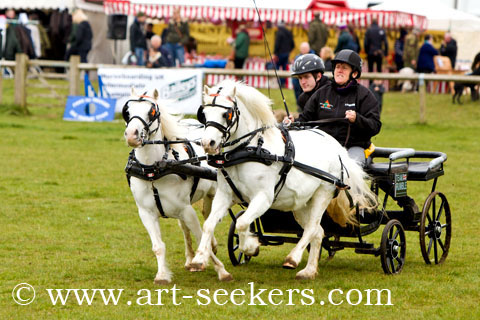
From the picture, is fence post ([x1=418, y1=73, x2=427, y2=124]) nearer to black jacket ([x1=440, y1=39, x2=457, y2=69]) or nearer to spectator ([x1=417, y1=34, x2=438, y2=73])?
spectator ([x1=417, y1=34, x2=438, y2=73])

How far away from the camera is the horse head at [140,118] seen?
21.8 ft

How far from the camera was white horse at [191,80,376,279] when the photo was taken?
6.56 m

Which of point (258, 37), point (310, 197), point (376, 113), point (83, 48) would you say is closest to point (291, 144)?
point (310, 197)

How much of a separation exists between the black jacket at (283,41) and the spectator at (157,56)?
4798 millimetres

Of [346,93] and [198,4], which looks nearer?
[346,93]

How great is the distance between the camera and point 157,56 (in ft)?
70.8

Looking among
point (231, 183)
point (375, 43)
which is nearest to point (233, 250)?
point (231, 183)

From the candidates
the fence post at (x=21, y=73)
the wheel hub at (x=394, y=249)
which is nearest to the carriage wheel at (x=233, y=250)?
the wheel hub at (x=394, y=249)

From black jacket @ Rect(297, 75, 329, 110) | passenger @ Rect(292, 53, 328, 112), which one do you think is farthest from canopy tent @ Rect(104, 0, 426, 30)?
passenger @ Rect(292, 53, 328, 112)

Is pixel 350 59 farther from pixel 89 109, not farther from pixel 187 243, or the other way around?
pixel 89 109

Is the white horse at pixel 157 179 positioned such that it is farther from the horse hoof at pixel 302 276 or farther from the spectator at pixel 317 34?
the spectator at pixel 317 34

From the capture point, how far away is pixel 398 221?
7879 mm

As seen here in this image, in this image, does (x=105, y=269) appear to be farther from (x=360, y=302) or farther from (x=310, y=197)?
→ (x=360, y=302)

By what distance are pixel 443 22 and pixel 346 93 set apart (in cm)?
2370
